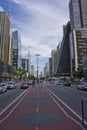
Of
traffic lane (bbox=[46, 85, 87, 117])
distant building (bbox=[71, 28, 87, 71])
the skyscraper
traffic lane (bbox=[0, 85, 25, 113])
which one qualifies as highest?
the skyscraper

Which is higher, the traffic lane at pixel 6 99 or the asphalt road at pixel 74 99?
the traffic lane at pixel 6 99

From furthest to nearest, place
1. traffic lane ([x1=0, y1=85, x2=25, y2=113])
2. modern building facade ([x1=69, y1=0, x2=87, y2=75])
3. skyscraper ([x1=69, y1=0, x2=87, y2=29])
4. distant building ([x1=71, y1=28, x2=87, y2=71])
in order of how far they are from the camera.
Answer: skyscraper ([x1=69, y1=0, x2=87, y2=29])
modern building facade ([x1=69, y1=0, x2=87, y2=75])
distant building ([x1=71, y1=28, x2=87, y2=71])
traffic lane ([x1=0, y1=85, x2=25, y2=113])

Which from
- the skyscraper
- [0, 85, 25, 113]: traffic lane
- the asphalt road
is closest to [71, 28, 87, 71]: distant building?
the skyscraper

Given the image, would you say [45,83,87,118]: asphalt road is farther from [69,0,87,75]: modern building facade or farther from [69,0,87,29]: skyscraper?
[69,0,87,29]: skyscraper

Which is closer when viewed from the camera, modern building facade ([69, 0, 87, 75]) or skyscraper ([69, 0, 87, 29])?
modern building facade ([69, 0, 87, 75])

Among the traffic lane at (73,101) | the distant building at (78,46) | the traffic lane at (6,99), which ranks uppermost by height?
the distant building at (78,46)

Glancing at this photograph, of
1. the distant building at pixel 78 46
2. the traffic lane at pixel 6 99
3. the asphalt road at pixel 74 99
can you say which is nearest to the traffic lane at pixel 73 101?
the asphalt road at pixel 74 99

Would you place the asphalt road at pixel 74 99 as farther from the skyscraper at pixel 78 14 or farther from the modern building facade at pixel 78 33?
the skyscraper at pixel 78 14

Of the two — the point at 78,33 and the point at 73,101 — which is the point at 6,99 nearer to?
the point at 73,101

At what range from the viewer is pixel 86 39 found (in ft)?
508

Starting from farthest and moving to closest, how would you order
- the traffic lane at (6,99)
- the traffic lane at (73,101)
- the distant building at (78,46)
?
the distant building at (78,46)
the traffic lane at (6,99)
the traffic lane at (73,101)

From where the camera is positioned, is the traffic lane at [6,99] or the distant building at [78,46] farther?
the distant building at [78,46]

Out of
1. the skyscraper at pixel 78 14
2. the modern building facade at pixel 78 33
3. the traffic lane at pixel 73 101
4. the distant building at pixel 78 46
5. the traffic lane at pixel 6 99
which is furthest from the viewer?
the skyscraper at pixel 78 14

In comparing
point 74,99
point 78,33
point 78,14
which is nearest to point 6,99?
point 74,99
